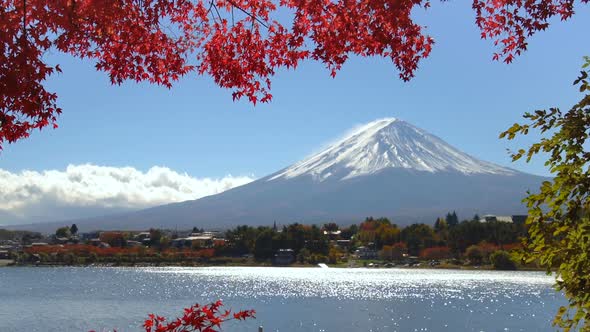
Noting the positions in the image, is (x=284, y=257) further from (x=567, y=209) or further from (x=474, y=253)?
(x=567, y=209)

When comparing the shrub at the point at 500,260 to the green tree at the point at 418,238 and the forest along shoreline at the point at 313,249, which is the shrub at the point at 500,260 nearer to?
the forest along shoreline at the point at 313,249

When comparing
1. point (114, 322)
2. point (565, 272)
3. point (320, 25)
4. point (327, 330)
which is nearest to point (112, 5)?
point (320, 25)

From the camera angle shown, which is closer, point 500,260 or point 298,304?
point 298,304

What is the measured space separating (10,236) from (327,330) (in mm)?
158800

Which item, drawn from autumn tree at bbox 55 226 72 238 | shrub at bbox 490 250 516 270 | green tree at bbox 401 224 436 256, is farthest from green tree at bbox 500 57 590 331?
autumn tree at bbox 55 226 72 238

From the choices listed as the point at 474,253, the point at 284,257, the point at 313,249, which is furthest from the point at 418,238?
the point at 284,257

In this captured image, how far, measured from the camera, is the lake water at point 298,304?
34.1 metres

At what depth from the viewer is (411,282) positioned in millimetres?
68125

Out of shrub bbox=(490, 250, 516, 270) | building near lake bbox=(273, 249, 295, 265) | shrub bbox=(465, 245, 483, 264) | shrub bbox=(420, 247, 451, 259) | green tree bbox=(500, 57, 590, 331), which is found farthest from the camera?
A: building near lake bbox=(273, 249, 295, 265)

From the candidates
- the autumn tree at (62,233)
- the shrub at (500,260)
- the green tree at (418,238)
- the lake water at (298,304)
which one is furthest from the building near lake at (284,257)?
the autumn tree at (62,233)

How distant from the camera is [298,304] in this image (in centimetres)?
4416

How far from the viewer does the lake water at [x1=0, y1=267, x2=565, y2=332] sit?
34.1 m

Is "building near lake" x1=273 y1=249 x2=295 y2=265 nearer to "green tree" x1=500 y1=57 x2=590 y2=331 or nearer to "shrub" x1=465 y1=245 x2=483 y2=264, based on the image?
"shrub" x1=465 y1=245 x2=483 y2=264

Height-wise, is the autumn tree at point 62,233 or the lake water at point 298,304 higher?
the autumn tree at point 62,233
